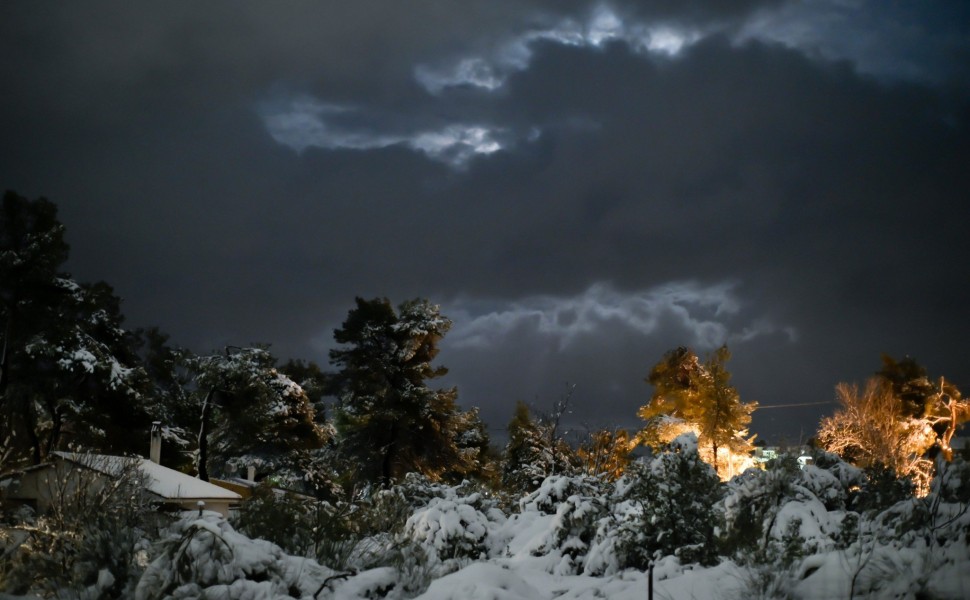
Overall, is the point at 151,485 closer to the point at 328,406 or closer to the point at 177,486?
the point at 177,486

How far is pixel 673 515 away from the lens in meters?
10.5

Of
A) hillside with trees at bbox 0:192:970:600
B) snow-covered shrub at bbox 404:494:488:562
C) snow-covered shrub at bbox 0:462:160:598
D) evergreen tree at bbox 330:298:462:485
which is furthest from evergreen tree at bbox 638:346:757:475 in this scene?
snow-covered shrub at bbox 0:462:160:598

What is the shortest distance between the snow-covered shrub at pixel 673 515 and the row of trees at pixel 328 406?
20897 mm

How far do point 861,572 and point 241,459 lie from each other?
102 ft

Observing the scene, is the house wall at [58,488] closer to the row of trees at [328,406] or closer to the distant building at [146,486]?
the distant building at [146,486]

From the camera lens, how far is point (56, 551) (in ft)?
28.8

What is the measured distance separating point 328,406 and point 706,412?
19.0m

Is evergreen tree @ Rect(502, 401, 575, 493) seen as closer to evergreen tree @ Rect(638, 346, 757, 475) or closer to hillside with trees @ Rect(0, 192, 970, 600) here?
evergreen tree @ Rect(638, 346, 757, 475)

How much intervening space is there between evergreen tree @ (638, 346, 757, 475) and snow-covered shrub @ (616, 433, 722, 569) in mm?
24296

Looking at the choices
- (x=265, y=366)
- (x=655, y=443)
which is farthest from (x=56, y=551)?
(x=655, y=443)

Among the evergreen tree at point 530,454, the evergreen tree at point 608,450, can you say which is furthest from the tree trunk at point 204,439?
the evergreen tree at point 608,450

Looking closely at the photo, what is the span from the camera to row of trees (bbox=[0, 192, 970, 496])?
28547mm

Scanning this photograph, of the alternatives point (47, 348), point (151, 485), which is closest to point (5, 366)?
point (47, 348)

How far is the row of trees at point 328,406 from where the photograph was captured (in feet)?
93.7
